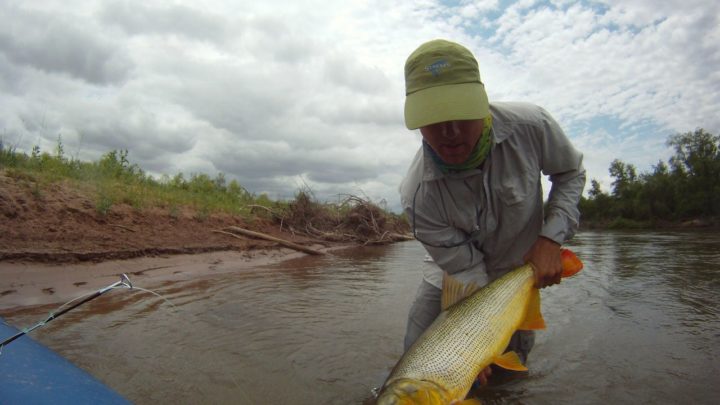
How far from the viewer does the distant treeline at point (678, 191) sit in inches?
2039

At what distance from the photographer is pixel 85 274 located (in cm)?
554

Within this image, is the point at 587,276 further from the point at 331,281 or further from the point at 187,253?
the point at 187,253

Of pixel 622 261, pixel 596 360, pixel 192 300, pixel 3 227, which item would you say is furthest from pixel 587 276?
pixel 3 227

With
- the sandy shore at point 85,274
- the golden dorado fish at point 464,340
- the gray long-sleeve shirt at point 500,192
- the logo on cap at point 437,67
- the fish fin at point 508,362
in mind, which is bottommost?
the sandy shore at point 85,274

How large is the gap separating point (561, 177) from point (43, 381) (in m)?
3.14

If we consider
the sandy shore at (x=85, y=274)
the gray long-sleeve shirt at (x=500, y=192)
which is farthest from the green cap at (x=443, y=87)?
the sandy shore at (x=85, y=274)

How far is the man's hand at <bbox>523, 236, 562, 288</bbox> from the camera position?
92.9 inches

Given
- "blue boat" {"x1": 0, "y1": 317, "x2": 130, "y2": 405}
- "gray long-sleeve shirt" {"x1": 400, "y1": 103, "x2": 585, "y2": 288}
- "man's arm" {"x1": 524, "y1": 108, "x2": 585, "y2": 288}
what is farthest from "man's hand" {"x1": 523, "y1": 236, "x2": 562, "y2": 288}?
"blue boat" {"x1": 0, "y1": 317, "x2": 130, "y2": 405}

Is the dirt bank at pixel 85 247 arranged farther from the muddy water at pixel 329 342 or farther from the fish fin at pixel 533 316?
the fish fin at pixel 533 316

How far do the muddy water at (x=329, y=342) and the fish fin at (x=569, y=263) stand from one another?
0.98 m

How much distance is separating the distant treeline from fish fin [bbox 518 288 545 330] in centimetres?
5995

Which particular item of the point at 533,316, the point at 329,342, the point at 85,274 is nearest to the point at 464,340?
the point at 533,316

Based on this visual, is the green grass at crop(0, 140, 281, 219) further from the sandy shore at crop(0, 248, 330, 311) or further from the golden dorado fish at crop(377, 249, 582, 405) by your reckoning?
the golden dorado fish at crop(377, 249, 582, 405)

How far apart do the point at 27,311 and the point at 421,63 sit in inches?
181
